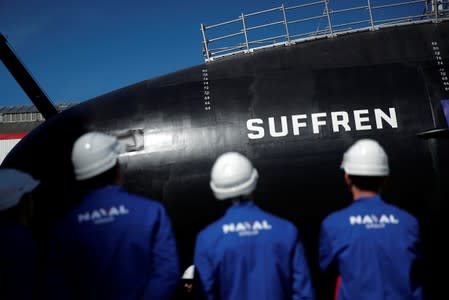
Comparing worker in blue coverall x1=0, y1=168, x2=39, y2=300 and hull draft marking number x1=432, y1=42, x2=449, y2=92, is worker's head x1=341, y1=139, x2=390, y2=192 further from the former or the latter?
hull draft marking number x1=432, y1=42, x2=449, y2=92

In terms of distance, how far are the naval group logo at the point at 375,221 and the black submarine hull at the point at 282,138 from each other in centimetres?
283

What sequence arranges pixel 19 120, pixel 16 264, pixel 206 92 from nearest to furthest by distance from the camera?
pixel 16 264 < pixel 206 92 < pixel 19 120

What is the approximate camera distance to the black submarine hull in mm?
6523

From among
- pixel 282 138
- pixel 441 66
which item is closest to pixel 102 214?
pixel 282 138

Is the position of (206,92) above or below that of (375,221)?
above

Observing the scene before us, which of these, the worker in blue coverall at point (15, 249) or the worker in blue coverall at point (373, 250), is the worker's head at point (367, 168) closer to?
the worker in blue coverall at point (373, 250)

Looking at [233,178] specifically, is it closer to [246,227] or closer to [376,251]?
[246,227]

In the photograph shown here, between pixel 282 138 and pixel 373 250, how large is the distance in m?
3.38

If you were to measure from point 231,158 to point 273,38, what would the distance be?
19.0 ft

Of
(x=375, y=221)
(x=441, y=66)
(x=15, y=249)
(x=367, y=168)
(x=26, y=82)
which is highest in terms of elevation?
(x=26, y=82)

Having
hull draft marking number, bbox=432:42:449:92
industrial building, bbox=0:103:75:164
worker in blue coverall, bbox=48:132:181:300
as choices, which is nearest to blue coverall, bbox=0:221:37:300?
worker in blue coverall, bbox=48:132:181:300

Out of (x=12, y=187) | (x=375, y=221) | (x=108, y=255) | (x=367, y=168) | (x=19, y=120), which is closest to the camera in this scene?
(x=108, y=255)

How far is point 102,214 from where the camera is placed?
3.32m

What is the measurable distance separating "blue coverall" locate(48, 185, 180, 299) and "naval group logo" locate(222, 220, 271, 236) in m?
0.57
